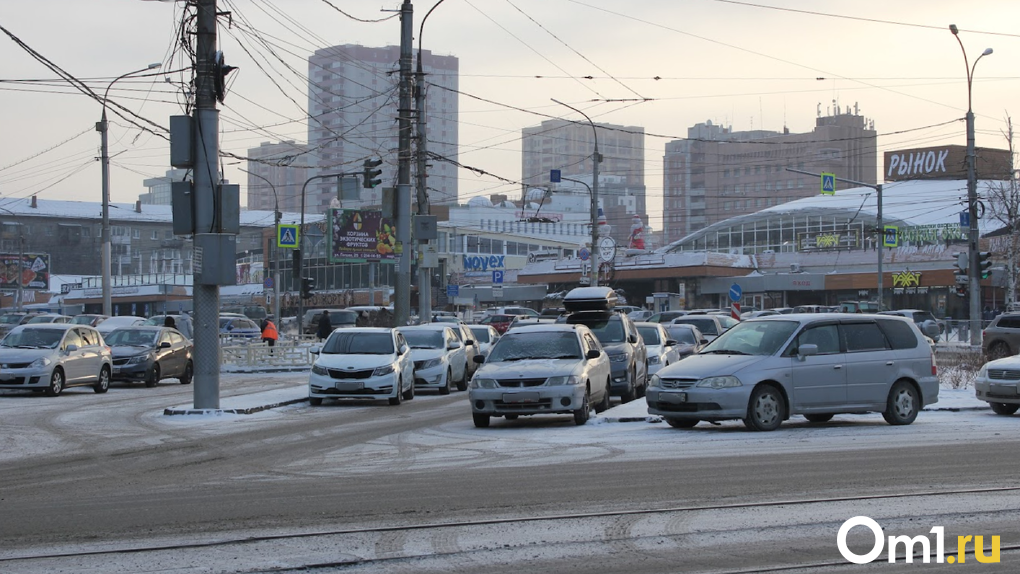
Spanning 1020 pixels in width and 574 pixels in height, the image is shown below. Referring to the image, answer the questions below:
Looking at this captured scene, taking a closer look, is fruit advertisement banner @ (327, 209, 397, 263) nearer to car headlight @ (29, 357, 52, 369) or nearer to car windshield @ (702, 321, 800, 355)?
car headlight @ (29, 357, 52, 369)

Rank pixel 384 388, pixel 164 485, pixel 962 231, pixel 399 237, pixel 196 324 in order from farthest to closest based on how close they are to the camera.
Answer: pixel 962 231 < pixel 399 237 < pixel 384 388 < pixel 196 324 < pixel 164 485

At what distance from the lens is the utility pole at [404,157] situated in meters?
30.4

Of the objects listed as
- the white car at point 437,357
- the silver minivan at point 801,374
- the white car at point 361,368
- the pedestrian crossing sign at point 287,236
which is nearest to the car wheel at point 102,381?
the white car at point 361,368

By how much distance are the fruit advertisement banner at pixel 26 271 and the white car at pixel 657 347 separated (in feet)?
269

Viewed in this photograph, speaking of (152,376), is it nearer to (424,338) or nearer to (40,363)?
(40,363)

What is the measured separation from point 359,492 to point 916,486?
16.6 feet

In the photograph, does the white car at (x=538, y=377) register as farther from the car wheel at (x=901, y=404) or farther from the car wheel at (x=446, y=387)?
the car wheel at (x=446, y=387)

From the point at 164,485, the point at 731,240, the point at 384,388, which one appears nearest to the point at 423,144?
the point at 384,388

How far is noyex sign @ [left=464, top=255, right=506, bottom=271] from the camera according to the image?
328ft

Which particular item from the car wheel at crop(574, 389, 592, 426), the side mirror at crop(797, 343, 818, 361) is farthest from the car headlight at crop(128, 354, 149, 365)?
the side mirror at crop(797, 343, 818, 361)

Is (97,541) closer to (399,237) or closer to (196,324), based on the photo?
(196,324)

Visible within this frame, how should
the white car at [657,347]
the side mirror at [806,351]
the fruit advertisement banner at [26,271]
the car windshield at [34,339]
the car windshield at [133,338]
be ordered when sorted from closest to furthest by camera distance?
the side mirror at [806,351], the car windshield at [34,339], the white car at [657,347], the car windshield at [133,338], the fruit advertisement banner at [26,271]

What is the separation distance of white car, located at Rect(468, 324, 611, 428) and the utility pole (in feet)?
38.1

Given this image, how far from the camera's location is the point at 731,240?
9831 cm
